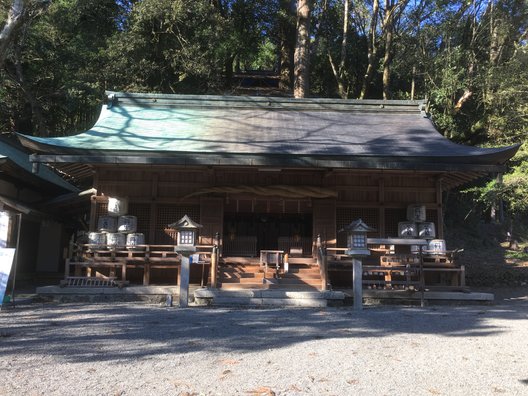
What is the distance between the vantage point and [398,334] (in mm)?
6055

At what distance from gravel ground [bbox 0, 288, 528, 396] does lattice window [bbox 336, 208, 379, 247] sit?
162 inches

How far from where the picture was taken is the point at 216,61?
60.7 ft

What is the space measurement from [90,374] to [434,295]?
779 centimetres

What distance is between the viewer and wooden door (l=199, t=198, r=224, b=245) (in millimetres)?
11415

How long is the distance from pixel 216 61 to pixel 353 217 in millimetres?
10018

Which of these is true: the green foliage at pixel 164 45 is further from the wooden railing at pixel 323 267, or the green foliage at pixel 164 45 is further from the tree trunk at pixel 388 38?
the wooden railing at pixel 323 267

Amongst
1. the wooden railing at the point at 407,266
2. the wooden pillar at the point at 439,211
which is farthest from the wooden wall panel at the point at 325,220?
the wooden pillar at the point at 439,211

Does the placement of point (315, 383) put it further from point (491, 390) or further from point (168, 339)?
point (168, 339)

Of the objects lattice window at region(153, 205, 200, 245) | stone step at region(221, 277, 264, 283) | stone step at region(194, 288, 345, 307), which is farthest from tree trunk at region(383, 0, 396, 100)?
stone step at region(194, 288, 345, 307)

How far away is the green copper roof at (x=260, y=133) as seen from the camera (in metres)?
10.5

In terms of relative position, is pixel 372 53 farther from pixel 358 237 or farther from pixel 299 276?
pixel 358 237

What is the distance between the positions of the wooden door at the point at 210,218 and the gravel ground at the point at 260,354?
149 inches

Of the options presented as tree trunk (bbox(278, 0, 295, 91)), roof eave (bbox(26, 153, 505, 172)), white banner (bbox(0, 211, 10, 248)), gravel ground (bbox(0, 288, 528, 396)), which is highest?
tree trunk (bbox(278, 0, 295, 91))

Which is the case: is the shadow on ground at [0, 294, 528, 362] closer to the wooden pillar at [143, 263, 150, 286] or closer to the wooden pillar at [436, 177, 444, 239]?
the wooden pillar at [143, 263, 150, 286]
